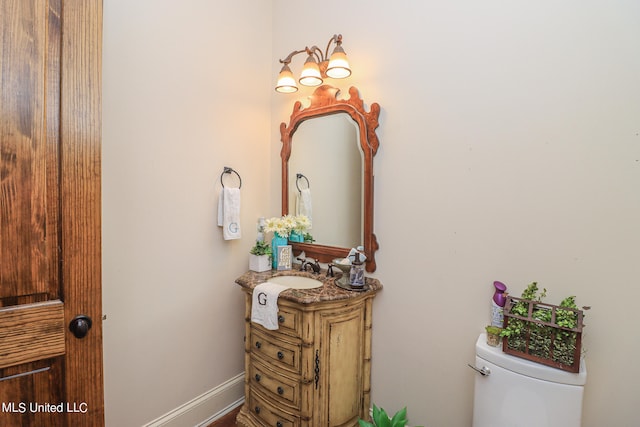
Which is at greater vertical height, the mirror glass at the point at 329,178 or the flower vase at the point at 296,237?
the mirror glass at the point at 329,178

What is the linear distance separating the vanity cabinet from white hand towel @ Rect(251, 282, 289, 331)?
0.10 feet

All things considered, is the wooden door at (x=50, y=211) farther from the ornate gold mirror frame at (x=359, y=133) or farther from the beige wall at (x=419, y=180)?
the ornate gold mirror frame at (x=359, y=133)

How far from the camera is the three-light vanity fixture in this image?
170 cm

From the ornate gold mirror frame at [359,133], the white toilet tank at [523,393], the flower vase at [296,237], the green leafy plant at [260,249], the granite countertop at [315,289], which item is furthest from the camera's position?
the flower vase at [296,237]

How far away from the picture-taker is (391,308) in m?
1.72

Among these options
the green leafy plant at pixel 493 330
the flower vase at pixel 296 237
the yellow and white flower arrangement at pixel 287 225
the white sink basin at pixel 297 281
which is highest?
the yellow and white flower arrangement at pixel 287 225

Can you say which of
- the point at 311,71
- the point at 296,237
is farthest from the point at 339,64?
the point at 296,237

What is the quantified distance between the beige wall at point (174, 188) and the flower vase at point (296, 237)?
309 millimetres

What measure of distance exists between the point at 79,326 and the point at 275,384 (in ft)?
3.46

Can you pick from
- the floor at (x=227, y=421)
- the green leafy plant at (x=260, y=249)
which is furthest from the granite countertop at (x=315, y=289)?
the floor at (x=227, y=421)

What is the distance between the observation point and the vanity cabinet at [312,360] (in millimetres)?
1514

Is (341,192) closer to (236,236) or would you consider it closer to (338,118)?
(338,118)

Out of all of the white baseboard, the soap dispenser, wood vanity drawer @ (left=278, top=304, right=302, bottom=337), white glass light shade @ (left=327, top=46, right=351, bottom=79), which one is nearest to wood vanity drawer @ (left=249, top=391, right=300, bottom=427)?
the white baseboard

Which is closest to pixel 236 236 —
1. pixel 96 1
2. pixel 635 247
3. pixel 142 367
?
pixel 142 367
